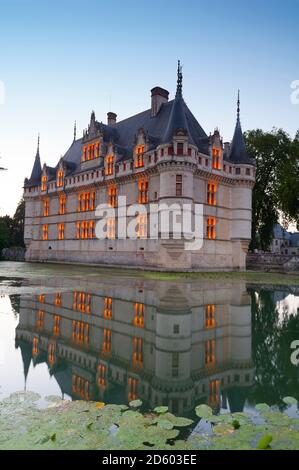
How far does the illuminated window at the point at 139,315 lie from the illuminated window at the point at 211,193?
22565mm

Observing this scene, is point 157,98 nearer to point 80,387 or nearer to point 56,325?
point 56,325

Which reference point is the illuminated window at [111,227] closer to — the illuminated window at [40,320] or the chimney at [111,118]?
the chimney at [111,118]

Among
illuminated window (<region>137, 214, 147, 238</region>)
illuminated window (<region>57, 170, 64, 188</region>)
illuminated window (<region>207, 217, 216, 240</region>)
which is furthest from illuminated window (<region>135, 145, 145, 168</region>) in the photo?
illuminated window (<region>57, 170, 64, 188</region>)

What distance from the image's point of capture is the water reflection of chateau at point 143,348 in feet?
16.3

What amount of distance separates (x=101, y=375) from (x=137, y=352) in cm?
132

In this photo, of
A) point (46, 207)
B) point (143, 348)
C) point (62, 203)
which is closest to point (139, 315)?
point (143, 348)

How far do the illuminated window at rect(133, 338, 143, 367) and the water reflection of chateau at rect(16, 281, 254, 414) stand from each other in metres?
0.02

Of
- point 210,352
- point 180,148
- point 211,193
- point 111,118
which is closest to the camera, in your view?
point 210,352

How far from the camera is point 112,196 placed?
36281mm

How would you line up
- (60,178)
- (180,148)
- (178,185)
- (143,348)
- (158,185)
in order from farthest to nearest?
1. (60,178)
2. (158,185)
3. (178,185)
4. (180,148)
5. (143,348)

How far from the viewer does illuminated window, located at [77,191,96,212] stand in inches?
1526

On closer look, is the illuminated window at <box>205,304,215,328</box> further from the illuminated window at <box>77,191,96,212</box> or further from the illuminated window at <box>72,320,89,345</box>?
the illuminated window at <box>77,191,96,212</box>

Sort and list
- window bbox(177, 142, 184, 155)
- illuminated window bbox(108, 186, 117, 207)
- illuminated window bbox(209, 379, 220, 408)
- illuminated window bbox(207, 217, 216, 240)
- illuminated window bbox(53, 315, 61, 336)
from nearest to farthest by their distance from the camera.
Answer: illuminated window bbox(209, 379, 220, 408), illuminated window bbox(53, 315, 61, 336), window bbox(177, 142, 184, 155), illuminated window bbox(207, 217, 216, 240), illuminated window bbox(108, 186, 117, 207)
